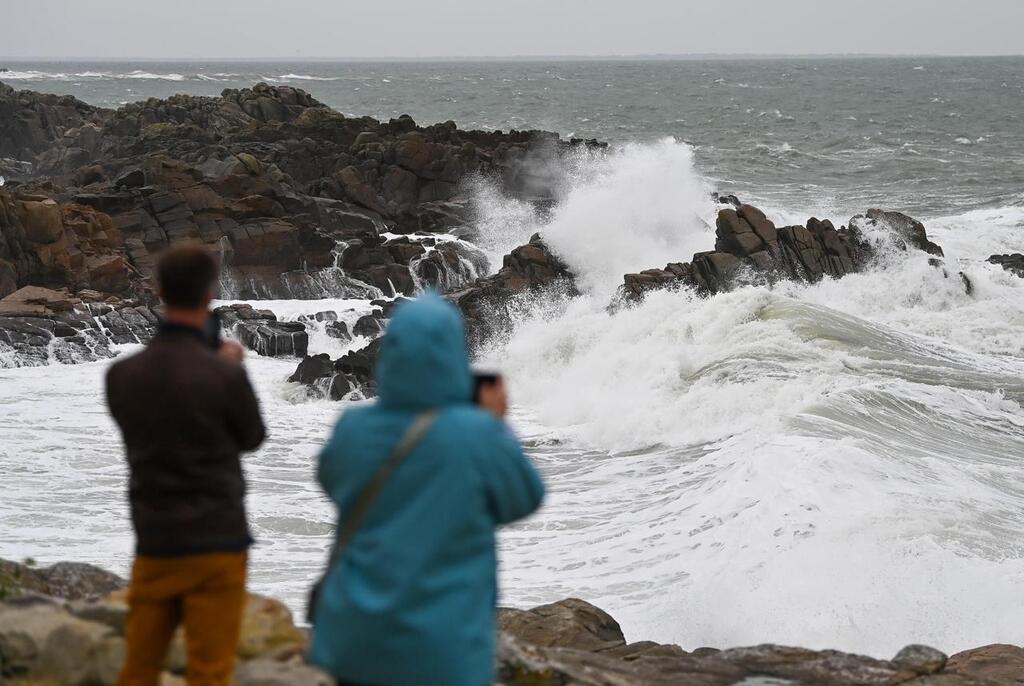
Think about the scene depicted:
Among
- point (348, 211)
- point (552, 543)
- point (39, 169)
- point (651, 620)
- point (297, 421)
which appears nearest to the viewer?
point (651, 620)

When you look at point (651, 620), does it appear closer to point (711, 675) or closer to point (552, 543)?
point (552, 543)

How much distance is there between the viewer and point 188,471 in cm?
304

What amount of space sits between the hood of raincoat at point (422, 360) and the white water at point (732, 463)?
21.7 feet

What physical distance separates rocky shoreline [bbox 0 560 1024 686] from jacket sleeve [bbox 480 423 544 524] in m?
1.55

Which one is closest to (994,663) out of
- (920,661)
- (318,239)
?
(920,661)

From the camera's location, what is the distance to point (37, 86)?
100m

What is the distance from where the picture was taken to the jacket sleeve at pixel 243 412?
302 centimetres

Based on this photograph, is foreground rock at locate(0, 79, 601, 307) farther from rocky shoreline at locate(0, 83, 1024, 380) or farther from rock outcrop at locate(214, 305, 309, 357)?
rock outcrop at locate(214, 305, 309, 357)

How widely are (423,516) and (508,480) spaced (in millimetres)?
188

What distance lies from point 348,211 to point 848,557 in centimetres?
1963

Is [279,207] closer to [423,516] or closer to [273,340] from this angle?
[273,340]

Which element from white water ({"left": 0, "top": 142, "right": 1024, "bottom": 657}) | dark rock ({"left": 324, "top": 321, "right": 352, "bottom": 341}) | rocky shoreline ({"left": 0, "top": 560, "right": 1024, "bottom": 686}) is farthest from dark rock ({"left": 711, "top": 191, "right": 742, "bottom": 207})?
rocky shoreline ({"left": 0, "top": 560, "right": 1024, "bottom": 686})

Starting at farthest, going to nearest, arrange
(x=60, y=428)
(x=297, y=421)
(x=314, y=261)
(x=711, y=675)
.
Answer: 1. (x=314, y=261)
2. (x=297, y=421)
3. (x=60, y=428)
4. (x=711, y=675)

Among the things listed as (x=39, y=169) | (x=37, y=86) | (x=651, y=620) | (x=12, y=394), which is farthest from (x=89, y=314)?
(x=37, y=86)
